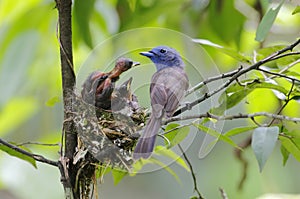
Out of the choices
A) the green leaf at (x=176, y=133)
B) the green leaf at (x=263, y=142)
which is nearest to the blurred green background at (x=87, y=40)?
the green leaf at (x=176, y=133)

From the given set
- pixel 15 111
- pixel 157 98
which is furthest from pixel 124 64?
pixel 15 111

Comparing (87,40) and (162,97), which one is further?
(87,40)

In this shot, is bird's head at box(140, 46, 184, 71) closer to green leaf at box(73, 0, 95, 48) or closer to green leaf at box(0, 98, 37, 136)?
green leaf at box(73, 0, 95, 48)

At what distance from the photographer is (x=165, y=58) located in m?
1.54

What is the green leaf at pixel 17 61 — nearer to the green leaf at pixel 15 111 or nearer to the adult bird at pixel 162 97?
the green leaf at pixel 15 111

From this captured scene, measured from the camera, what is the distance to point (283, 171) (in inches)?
142

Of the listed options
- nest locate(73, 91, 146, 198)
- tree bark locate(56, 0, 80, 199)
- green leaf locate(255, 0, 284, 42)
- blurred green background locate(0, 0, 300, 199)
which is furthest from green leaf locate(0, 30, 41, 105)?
green leaf locate(255, 0, 284, 42)

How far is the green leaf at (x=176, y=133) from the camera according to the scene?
4.58ft

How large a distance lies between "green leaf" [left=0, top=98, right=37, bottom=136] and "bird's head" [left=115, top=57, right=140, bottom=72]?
4.25 feet

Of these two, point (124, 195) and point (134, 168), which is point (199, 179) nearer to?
point (124, 195)

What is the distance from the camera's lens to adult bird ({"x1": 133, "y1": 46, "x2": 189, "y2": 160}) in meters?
1.39

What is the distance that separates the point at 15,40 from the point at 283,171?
1812 millimetres

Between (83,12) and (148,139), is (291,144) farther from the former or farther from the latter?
(83,12)

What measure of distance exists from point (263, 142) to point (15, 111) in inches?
66.0
